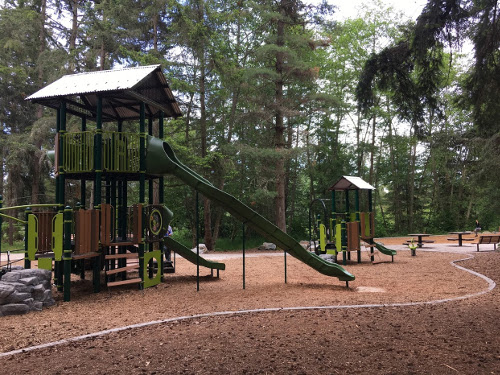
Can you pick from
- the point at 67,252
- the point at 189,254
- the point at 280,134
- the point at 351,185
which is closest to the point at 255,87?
the point at 280,134

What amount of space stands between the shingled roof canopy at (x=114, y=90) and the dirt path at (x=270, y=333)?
13.6 ft

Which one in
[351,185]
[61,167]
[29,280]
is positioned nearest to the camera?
[29,280]

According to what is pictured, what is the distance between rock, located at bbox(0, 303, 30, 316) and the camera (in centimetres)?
596

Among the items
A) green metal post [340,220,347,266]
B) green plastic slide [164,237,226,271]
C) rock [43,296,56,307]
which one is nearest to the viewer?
rock [43,296,56,307]

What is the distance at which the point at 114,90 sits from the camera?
772 centimetres

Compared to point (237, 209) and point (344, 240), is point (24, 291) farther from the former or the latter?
point (344, 240)

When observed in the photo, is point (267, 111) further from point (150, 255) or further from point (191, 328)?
point (191, 328)

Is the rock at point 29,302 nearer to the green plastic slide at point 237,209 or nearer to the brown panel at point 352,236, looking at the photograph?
the green plastic slide at point 237,209

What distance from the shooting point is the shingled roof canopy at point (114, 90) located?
795 centimetres

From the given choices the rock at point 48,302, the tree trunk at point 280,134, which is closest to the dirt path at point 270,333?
the rock at point 48,302

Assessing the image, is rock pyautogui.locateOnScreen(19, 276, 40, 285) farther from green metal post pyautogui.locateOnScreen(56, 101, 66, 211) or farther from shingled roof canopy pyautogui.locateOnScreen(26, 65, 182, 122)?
shingled roof canopy pyautogui.locateOnScreen(26, 65, 182, 122)

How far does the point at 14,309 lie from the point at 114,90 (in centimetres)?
433

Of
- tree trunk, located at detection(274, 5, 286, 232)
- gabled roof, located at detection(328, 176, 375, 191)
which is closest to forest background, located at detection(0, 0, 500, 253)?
tree trunk, located at detection(274, 5, 286, 232)

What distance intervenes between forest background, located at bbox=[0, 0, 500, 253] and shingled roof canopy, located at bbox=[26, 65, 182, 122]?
4.64 m
